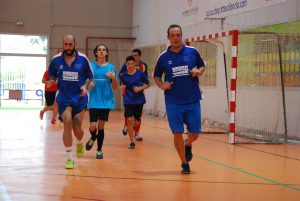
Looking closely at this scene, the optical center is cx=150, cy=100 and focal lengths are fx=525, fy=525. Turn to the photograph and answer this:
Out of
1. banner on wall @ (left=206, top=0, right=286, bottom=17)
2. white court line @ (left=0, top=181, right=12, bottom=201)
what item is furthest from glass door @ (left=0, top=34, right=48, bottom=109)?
white court line @ (left=0, top=181, right=12, bottom=201)

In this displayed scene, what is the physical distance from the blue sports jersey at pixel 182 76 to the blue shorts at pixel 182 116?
0.23 feet

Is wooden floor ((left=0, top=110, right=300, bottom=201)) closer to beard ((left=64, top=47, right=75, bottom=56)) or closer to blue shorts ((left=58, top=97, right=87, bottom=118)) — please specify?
blue shorts ((left=58, top=97, right=87, bottom=118))

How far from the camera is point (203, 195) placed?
224 inches

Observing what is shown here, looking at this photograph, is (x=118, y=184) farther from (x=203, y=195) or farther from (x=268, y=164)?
(x=268, y=164)

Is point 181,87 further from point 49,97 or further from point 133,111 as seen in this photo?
point 49,97

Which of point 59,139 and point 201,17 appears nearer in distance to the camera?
point 59,139

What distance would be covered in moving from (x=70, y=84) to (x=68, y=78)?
0.09 m

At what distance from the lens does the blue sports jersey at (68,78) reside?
7.45m

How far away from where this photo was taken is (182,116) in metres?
7.11

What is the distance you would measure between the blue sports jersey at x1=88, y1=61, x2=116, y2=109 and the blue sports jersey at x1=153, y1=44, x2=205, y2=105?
172cm

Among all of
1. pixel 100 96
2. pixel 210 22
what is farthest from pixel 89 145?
pixel 210 22

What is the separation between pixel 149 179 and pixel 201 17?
1133 cm

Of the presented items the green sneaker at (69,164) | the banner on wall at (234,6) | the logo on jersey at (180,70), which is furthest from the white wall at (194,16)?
the green sneaker at (69,164)

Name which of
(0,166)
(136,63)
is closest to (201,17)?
(136,63)
